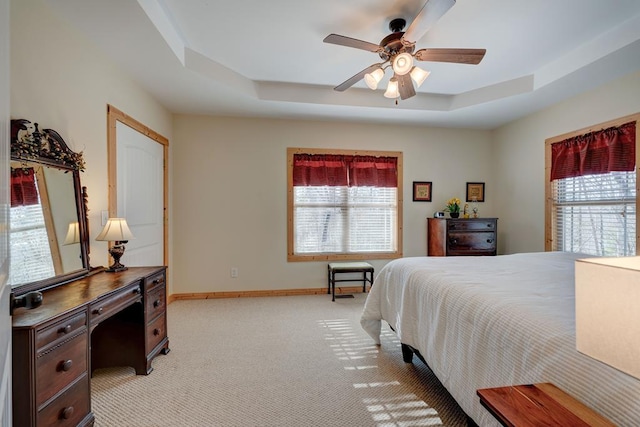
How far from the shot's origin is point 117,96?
267 centimetres

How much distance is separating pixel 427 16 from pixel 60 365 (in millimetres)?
2711

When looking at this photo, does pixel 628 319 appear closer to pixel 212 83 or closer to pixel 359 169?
pixel 212 83

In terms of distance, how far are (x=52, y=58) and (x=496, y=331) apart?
3007mm

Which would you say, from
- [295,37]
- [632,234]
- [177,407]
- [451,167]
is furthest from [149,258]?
[632,234]

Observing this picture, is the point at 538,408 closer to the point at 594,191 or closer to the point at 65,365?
the point at 65,365

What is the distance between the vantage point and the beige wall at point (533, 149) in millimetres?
2965

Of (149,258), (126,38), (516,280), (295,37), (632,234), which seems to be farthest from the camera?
(149,258)

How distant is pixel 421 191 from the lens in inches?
180

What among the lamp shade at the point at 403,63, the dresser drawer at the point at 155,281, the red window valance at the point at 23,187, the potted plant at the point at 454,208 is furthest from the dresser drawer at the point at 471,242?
the red window valance at the point at 23,187

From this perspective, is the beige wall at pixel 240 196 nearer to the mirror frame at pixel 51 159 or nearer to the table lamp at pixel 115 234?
the table lamp at pixel 115 234

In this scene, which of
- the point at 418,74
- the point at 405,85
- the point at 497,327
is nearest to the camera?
the point at 497,327

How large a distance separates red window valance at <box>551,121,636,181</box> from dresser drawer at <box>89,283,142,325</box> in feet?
14.6

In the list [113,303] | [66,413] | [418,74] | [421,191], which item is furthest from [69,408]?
[421,191]

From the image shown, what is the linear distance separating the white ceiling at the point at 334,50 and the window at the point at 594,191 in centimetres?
58
